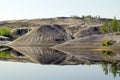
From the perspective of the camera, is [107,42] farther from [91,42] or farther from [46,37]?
[46,37]

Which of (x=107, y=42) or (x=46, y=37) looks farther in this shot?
(x=46, y=37)

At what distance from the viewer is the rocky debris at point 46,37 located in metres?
144

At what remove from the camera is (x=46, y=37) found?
146250 mm

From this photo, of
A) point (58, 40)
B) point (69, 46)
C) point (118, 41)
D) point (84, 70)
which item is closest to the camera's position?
point (84, 70)

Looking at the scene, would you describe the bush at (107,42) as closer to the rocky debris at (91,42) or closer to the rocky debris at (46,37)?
the rocky debris at (91,42)

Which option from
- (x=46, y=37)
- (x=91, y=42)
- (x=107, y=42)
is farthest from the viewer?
(x=46, y=37)

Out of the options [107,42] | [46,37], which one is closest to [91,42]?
[107,42]

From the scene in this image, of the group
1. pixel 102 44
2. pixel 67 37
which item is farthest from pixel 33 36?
pixel 102 44

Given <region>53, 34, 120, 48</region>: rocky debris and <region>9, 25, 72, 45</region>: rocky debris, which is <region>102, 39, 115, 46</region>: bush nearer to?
<region>53, 34, 120, 48</region>: rocky debris

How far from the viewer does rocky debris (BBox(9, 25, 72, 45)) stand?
144 metres

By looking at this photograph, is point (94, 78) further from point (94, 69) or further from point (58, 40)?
point (58, 40)

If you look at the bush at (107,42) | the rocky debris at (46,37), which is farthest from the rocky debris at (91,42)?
the rocky debris at (46,37)

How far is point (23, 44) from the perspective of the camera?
14962cm

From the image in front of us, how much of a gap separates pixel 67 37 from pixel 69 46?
20052 mm
